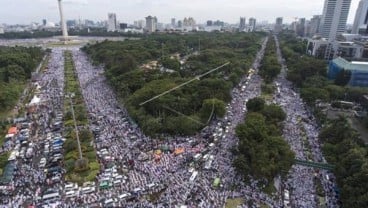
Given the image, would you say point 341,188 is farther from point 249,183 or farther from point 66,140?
point 66,140

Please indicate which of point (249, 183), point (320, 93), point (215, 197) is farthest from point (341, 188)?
point (320, 93)

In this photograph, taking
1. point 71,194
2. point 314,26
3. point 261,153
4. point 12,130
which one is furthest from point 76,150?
point 314,26

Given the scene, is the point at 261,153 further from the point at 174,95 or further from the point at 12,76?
the point at 12,76

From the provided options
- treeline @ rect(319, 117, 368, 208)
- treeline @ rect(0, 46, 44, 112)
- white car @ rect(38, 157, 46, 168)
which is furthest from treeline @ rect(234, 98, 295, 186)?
treeline @ rect(0, 46, 44, 112)

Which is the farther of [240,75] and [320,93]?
[240,75]

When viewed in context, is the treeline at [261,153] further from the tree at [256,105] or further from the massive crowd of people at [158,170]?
the tree at [256,105]

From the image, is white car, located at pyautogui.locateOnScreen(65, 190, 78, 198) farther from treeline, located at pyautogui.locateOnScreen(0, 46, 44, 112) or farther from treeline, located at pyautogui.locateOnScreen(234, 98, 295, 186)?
treeline, located at pyautogui.locateOnScreen(0, 46, 44, 112)
